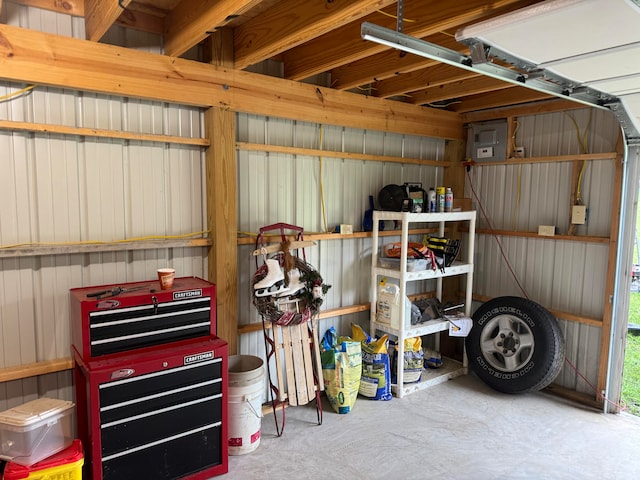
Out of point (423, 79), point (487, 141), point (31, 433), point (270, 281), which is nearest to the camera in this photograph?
point (31, 433)

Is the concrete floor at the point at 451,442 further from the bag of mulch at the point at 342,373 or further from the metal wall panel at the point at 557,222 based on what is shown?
the metal wall panel at the point at 557,222

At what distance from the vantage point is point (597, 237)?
364 cm

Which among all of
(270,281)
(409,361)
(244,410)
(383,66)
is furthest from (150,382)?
(383,66)

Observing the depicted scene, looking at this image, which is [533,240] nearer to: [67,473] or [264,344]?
[264,344]

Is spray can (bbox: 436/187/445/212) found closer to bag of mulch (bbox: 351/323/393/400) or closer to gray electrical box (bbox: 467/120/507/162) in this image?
gray electrical box (bbox: 467/120/507/162)

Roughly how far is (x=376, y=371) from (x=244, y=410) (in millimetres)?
1233

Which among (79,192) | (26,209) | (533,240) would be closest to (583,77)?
(533,240)

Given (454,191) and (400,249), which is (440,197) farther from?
(454,191)

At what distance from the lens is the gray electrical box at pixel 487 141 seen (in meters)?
4.27

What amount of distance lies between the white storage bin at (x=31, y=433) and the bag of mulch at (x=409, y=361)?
2532 millimetres

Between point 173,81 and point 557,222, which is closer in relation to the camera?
point 173,81

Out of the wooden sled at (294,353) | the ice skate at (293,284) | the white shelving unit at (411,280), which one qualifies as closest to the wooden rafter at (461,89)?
the white shelving unit at (411,280)

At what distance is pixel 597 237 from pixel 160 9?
12.0 feet

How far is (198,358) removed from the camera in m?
2.46
